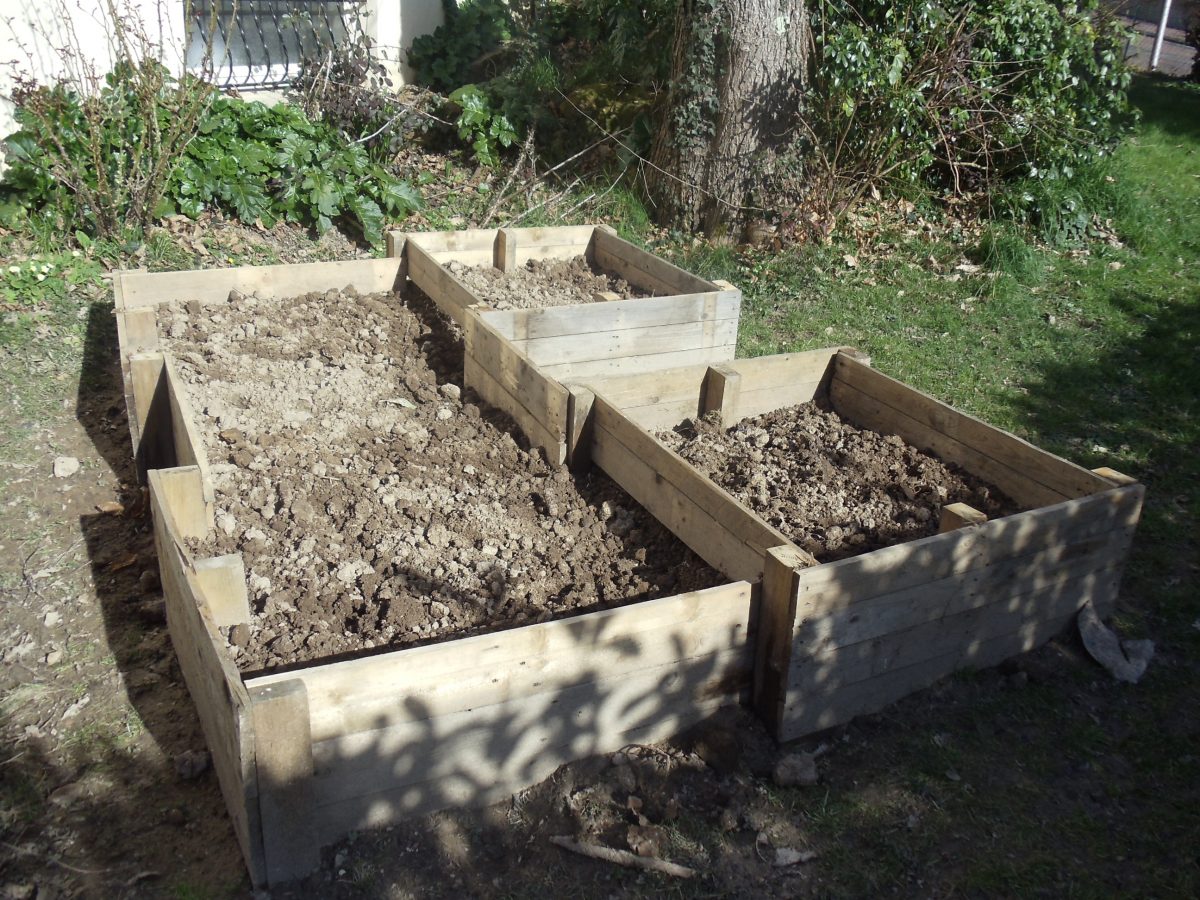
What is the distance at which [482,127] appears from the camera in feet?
29.3

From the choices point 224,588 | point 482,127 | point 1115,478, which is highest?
point 482,127

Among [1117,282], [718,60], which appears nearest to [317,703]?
[718,60]

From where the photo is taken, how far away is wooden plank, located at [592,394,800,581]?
3604 millimetres

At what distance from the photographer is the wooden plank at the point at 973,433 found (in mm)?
4047

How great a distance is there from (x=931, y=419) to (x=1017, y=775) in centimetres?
182

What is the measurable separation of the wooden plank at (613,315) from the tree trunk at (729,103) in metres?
2.43

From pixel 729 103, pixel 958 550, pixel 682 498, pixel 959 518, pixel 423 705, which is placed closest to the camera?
pixel 423 705

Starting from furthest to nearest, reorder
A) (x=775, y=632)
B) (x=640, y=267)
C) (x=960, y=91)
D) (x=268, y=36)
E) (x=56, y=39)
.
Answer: (x=268, y=36), (x=960, y=91), (x=56, y=39), (x=640, y=267), (x=775, y=632)

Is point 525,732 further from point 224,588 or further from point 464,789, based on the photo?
point 224,588

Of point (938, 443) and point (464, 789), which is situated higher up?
point (938, 443)

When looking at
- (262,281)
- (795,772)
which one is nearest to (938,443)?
(795,772)

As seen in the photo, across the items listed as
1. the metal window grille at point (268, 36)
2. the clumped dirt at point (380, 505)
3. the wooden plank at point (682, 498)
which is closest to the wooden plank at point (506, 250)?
the clumped dirt at point (380, 505)

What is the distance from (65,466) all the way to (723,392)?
298 centimetres

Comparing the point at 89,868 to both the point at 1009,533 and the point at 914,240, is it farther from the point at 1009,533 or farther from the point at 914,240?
the point at 914,240
